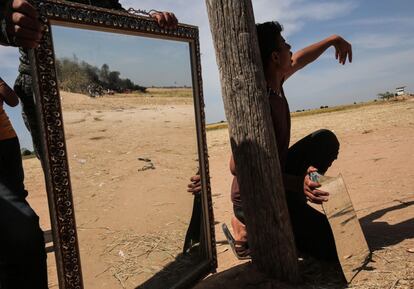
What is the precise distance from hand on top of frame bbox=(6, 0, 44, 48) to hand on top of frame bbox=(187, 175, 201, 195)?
5.13 feet

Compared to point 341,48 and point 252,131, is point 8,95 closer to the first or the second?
point 252,131

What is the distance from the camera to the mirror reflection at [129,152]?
219 centimetres

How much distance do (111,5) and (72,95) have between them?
704mm

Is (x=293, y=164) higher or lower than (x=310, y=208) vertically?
higher

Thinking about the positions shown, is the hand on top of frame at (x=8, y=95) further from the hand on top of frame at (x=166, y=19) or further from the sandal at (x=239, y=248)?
the sandal at (x=239, y=248)

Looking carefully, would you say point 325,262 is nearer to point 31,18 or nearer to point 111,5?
point 111,5

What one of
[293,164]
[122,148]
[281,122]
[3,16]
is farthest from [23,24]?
[293,164]

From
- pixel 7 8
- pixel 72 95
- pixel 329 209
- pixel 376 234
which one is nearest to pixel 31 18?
pixel 7 8

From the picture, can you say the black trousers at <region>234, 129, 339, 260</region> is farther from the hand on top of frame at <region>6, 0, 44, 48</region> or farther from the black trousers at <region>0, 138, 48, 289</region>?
the hand on top of frame at <region>6, 0, 44, 48</region>

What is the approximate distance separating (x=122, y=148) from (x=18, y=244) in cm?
85

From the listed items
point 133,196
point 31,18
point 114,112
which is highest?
point 31,18

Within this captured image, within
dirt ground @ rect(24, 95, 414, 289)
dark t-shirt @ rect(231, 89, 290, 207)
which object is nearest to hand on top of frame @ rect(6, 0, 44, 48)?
dirt ground @ rect(24, 95, 414, 289)

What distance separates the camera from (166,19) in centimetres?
260

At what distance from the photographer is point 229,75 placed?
2670 mm
